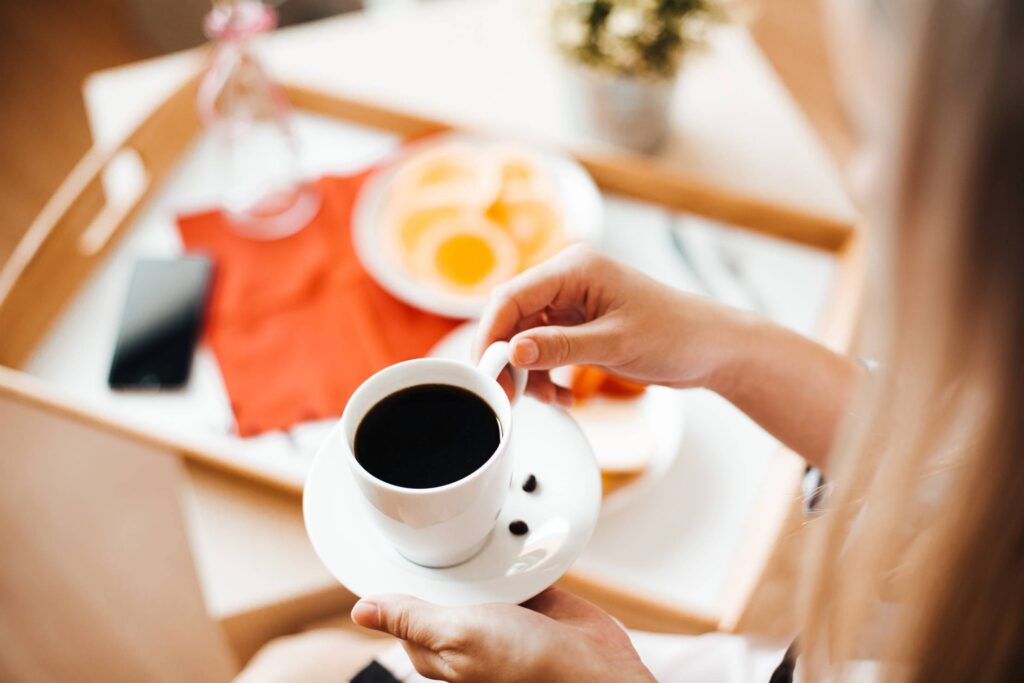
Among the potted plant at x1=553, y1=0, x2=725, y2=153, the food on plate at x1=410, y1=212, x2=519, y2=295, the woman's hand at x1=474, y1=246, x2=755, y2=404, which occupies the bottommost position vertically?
the food on plate at x1=410, y1=212, x2=519, y2=295

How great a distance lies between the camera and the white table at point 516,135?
2.97 ft

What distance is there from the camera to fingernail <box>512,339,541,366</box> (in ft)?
2.09

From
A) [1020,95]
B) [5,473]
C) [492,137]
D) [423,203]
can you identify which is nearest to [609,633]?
[1020,95]

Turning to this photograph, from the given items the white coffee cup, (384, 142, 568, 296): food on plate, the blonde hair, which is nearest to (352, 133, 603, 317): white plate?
(384, 142, 568, 296): food on plate

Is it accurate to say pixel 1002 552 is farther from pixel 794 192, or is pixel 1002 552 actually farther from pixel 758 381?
pixel 794 192

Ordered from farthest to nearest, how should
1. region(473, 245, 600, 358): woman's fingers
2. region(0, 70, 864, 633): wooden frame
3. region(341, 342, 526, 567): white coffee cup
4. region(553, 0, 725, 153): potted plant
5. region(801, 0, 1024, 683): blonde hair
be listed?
1. region(553, 0, 725, 153): potted plant
2. region(0, 70, 864, 633): wooden frame
3. region(473, 245, 600, 358): woman's fingers
4. region(341, 342, 526, 567): white coffee cup
5. region(801, 0, 1024, 683): blonde hair

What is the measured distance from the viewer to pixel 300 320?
3.51ft

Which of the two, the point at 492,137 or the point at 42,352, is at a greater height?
the point at 492,137

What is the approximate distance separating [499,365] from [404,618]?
0.62 ft

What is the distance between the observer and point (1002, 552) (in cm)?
49

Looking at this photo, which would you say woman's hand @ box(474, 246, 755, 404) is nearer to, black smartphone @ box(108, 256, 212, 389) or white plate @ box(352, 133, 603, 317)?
white plate @ box(352, 133, 603, 317)

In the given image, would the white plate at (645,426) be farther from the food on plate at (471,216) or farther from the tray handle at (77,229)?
the tray handle at (77,229)

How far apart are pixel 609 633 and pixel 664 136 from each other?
78cm

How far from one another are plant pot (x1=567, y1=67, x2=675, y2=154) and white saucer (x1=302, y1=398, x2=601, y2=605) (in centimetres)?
59
